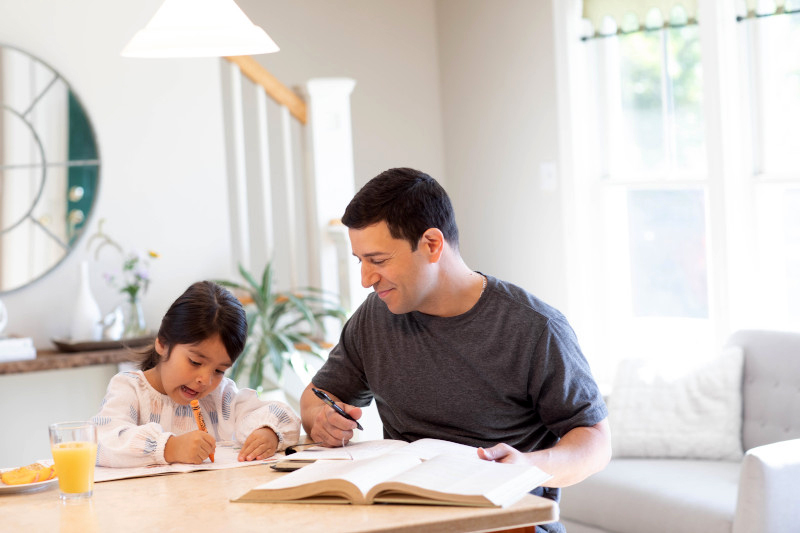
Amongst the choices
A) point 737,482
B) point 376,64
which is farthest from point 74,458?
point 376,64

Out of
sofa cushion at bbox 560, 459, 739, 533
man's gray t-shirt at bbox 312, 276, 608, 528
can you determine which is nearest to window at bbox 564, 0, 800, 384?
sofa cushion at bbox 560, 459, 739, 533

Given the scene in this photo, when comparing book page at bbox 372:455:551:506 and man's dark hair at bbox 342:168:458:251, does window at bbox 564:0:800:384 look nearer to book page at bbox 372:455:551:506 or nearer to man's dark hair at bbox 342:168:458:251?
man's dark hair at bbox 342:168:458:251

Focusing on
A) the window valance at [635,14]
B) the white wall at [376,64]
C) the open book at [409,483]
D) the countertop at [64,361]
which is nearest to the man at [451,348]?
the open book at [409,483]

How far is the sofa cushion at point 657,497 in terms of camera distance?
270 centimetres

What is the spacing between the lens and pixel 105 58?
3678 millimetres

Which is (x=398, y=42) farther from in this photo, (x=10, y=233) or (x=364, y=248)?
(x=364, y=248)

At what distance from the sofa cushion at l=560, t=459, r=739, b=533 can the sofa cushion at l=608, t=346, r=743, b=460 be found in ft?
0.16

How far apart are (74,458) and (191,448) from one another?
0.79 ft

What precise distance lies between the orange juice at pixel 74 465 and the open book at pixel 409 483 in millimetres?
235

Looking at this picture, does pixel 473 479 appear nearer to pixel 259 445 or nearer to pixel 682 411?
pixel 259 445

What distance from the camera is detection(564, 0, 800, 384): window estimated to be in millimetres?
3600

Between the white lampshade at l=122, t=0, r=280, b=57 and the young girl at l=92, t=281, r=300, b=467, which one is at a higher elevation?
the white lampshade at l=122, t=0, r=280, b=57

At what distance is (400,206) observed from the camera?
5.68 ft

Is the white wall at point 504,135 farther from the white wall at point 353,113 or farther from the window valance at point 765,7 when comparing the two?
the window valance at point 765,7
